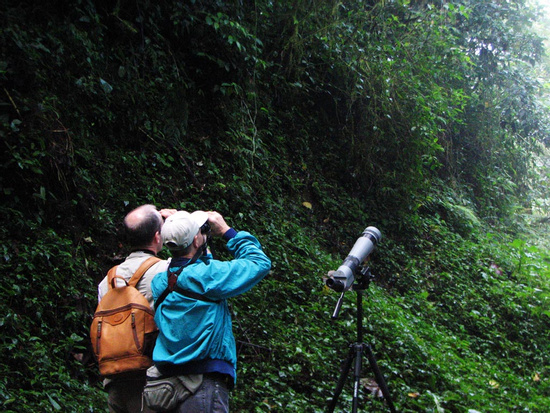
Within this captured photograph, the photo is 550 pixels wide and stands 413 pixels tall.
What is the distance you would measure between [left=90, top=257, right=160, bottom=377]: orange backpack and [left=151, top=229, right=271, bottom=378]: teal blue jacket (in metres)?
0.14

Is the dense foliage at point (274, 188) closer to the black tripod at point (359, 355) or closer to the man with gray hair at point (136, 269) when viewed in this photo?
the black tripod at point (359, 355)

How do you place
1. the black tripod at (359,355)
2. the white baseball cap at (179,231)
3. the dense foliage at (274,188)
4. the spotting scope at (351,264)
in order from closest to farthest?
the white baseball cap at (179,231) < the spotting scope at (351,264) < the black tripod at (359,355) < the dense foliage at (274,188)

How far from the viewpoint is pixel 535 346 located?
7.45 metres

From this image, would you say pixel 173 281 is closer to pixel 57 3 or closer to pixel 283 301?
pixel 283 301

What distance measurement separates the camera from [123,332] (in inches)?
99.4

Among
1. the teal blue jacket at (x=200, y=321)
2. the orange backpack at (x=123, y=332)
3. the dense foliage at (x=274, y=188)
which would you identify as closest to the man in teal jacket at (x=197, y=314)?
the teal blue jacket at (x=200, y=321)

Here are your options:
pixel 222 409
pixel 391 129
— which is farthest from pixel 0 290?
pixel 391 129

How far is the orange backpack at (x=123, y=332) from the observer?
250 cm

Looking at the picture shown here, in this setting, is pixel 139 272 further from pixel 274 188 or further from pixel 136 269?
pixel 274 188

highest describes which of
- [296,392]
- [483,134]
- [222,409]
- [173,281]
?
[483,134]

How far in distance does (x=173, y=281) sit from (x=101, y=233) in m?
2.76

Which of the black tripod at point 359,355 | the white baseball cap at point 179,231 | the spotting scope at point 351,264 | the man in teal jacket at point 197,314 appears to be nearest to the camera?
the man in teal jacket at point 197,314

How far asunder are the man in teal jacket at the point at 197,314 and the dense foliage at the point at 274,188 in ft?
5.10

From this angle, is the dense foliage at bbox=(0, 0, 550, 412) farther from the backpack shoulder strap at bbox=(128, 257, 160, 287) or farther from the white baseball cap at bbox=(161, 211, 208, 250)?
the white baseball cap at bbox=(161, 211, 208, 250)
